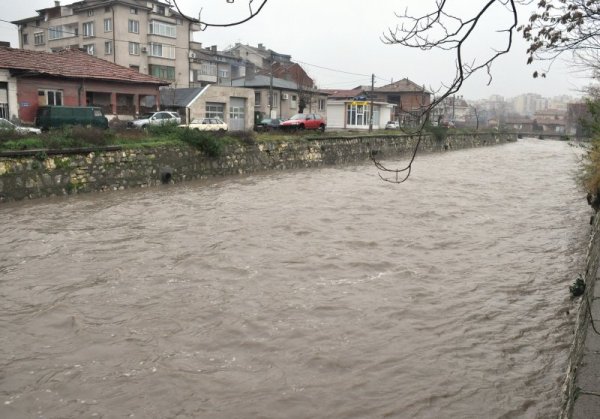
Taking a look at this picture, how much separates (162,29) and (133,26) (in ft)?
8.74

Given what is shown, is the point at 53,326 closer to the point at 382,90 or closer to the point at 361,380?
the point at 361,380

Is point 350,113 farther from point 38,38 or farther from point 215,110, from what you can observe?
point 38,38

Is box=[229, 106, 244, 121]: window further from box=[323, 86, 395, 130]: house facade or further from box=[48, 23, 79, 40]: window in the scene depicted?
box=[48, 23, 79, 40]: window

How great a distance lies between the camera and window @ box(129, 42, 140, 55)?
50.2m

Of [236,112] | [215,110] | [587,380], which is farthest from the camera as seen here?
[236,112]

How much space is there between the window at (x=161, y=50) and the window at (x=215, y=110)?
44.8 ft

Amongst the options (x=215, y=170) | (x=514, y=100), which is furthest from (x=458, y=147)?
(x=514, y=100)

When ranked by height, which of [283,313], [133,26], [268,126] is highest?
[133,26]

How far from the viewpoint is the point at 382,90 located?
3000 inches

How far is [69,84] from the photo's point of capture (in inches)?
1238

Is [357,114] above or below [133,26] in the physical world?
below

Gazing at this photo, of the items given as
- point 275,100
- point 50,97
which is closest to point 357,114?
point 275,100

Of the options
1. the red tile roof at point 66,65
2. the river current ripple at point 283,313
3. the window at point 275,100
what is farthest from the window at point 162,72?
the river current ripple at point 283,313

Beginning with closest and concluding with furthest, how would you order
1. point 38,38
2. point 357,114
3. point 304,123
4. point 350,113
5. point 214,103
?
point 304,123 → point 214,103 → point 357,114 → point 350,113 → point 38,38
